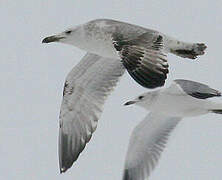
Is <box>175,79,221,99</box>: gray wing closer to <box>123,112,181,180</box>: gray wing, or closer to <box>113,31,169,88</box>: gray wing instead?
<box>113,31,169,88</box>: gray wing

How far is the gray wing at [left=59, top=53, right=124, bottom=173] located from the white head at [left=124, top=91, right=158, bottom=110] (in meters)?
0.61

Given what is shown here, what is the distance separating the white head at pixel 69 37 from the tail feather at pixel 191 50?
3.58 ft

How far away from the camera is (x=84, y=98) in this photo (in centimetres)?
954

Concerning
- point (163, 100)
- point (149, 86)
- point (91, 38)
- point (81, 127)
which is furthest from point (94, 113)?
point (149, 86)

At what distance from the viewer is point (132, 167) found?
413 inches

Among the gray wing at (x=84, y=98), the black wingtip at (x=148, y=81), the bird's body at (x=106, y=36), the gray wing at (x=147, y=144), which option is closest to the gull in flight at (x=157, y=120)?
the gray wing at (x=147, y=144)

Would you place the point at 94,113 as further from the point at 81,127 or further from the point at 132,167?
the point at 132,167

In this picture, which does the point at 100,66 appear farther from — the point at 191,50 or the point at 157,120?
the point at 191,50

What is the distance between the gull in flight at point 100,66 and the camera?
6871 mm

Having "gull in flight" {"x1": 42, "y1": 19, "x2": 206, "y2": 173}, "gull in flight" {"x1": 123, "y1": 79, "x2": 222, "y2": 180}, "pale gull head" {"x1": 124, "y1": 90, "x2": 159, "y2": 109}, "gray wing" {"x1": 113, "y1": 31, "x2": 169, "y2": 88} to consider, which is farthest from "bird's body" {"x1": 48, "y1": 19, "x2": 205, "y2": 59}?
"pale gull head" {"x1": 124, "y1": 90, "x2": 159, "y2": 109}

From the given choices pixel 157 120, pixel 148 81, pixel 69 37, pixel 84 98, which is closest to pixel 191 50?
pixel 69 37

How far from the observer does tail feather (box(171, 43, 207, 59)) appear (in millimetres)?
7914

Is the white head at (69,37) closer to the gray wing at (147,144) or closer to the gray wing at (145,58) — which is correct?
the gray wing at (145,58)

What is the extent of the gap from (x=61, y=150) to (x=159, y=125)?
192 centimetres
